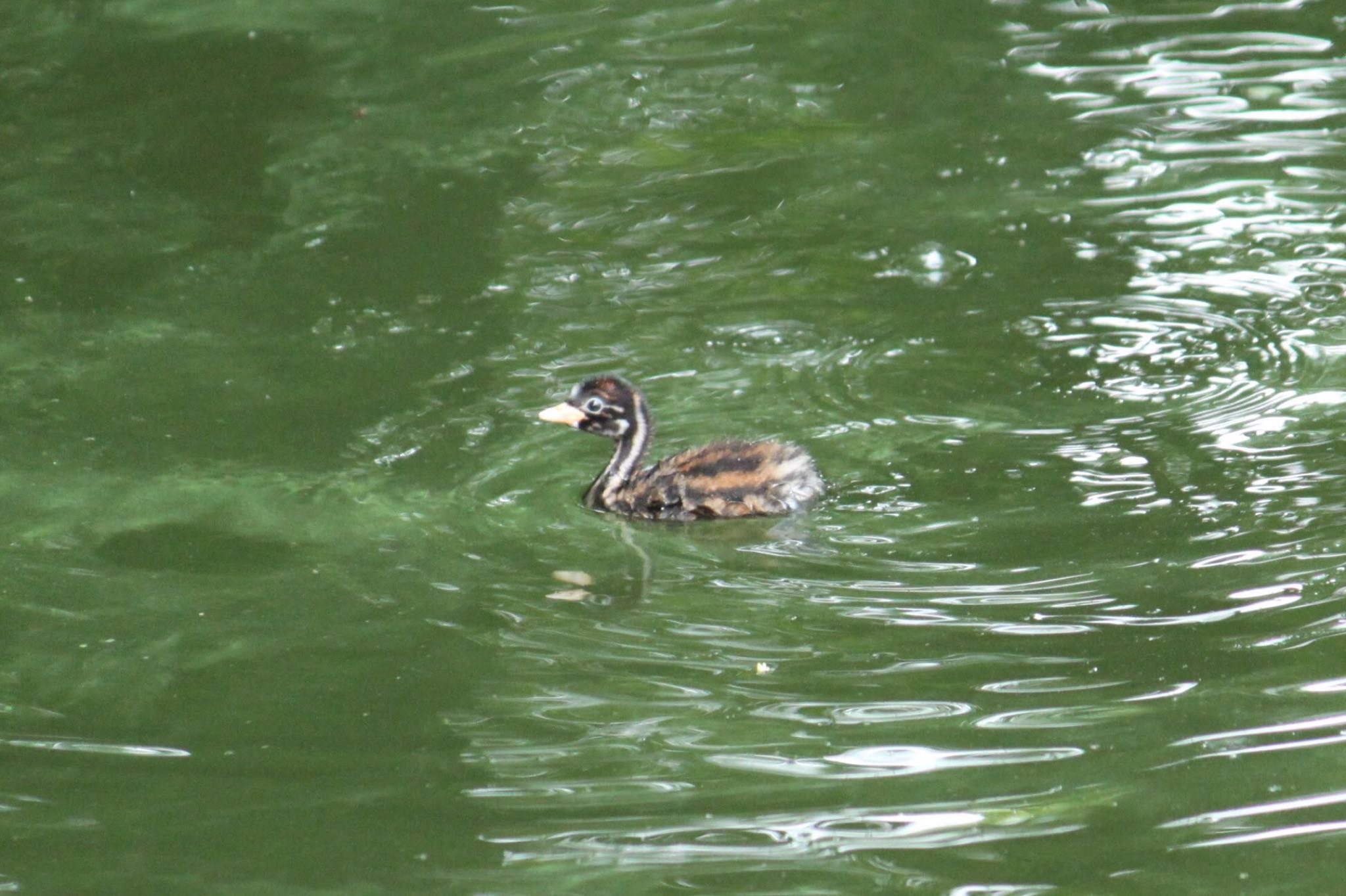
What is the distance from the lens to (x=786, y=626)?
19.0 feet

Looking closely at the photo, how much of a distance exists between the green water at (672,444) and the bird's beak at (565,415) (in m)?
0.24

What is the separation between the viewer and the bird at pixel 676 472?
6.98 m

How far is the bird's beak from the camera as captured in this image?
7387 millimetres

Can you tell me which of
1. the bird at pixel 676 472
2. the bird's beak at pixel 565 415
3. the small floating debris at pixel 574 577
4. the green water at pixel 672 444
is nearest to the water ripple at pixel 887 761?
the green water at pixel 672 444

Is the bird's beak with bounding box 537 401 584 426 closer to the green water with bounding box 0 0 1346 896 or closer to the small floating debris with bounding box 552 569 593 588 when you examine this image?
the green water with bounding box 0 0 1346 896

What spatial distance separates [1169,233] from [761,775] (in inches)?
220

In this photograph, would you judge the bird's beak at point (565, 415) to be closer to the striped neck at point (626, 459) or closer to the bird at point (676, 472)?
the bird at point (676, 472)

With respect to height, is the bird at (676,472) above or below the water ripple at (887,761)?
below

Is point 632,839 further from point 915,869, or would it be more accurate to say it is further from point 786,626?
point 786,626

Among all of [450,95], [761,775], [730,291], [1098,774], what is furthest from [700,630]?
[450,95]

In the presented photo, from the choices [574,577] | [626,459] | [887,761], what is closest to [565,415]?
[626,459]

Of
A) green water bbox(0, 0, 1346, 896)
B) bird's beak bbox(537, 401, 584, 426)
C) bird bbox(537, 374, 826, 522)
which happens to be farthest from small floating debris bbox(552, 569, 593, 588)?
bird's beak bbox(537, 401, 584, 426)

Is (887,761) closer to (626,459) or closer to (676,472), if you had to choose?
(676,472)

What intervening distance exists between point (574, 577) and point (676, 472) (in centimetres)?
95
